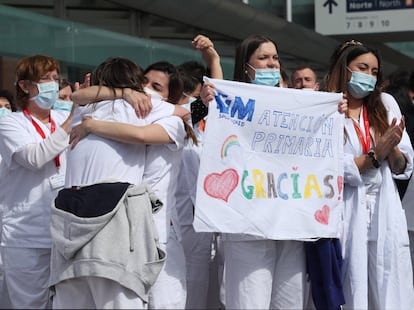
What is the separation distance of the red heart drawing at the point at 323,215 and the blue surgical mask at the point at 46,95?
1.73 meters

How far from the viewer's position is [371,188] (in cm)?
559

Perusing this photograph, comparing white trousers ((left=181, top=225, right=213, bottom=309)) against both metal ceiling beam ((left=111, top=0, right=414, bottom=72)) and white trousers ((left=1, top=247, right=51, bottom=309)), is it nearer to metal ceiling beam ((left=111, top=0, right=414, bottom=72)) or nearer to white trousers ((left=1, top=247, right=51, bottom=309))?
white trousers ((left=1, top=247, right=51, bottom=309))

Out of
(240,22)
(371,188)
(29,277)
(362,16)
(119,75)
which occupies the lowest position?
(29,277)

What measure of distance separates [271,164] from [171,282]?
87cm

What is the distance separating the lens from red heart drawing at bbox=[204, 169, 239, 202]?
16.3 ft

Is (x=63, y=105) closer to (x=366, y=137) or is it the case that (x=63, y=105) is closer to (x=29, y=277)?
(x=29, y=277)

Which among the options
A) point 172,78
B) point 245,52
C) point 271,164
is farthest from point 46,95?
point 271,164

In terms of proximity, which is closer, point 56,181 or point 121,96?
point 121,96

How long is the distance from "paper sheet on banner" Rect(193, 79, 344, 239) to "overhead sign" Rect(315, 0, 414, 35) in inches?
431

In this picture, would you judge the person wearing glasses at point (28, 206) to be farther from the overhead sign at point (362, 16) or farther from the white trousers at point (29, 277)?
the overhead sign at point (362, 16)

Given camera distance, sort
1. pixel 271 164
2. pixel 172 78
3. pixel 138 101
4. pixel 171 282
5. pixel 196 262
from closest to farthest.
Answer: pixel 138 101, pixel 171 282, pixel 271 164, pixel 172 78, pixel 196 262

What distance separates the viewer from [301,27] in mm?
17266

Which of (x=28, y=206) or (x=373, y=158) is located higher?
(x=373, y=158)

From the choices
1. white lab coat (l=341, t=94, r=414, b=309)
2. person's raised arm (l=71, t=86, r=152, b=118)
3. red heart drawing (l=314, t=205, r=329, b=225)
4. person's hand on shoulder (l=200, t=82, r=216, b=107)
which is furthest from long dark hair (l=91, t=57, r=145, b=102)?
white lab coat (l=341, t=94, r=414, b=309)
